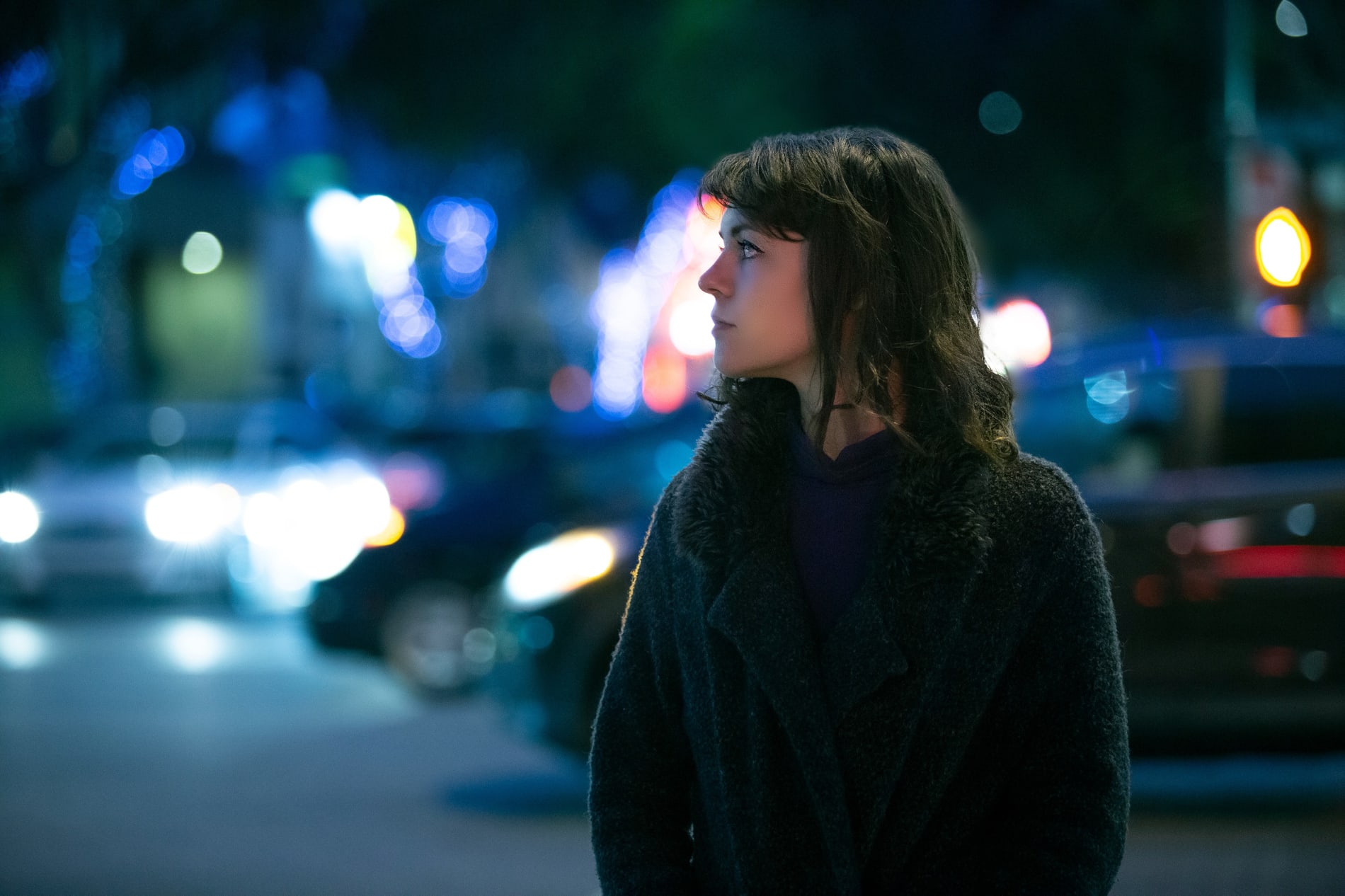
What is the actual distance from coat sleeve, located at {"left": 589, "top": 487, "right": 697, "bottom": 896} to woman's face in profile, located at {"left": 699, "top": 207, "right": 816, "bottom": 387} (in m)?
0.27

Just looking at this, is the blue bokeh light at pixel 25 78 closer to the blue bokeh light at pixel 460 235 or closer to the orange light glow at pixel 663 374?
the orange light glow at pixel 663 374

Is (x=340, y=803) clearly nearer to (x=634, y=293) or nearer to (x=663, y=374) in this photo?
(x=663, y=374)

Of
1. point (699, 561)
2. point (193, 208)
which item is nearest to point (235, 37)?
point (193, 208)

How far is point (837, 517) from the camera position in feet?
6.40

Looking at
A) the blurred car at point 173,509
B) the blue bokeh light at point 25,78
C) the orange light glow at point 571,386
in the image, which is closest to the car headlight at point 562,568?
the blurred car at point 173,509

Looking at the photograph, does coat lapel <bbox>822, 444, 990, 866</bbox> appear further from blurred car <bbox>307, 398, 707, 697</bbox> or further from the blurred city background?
blurred car <bbox>307, 398, 707, 697</bbox>

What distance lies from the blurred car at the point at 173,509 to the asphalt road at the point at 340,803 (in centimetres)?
382

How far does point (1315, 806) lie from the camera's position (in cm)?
639

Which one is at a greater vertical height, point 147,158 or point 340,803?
point 147,158

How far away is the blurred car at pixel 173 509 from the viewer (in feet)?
44.4

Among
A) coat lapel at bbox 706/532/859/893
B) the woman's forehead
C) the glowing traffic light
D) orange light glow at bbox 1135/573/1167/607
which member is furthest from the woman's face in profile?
the glowing traffic light

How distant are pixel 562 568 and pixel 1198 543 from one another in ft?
8.67

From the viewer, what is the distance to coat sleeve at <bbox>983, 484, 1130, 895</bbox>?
70.8 inches

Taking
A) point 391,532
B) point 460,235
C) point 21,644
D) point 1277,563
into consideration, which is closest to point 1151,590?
point 1277,563
